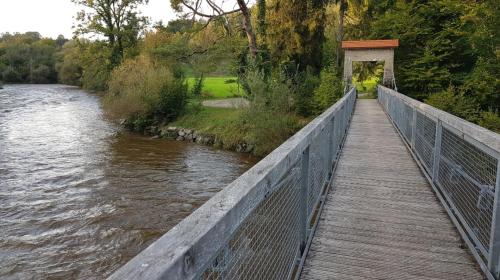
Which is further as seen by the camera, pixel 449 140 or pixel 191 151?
pixel 191 151

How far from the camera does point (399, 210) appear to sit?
5.00m

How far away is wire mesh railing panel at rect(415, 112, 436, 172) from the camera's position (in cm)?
625

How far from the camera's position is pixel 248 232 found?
2.53 meters

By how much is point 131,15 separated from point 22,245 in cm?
3537

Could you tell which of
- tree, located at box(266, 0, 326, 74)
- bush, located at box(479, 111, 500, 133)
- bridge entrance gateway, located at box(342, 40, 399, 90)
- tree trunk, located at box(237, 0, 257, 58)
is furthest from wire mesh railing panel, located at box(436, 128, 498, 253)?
tree trunk, located at box(237, 0, 257, 58)

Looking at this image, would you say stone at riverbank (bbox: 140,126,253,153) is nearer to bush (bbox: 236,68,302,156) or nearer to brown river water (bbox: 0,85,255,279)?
bush (bbox: 236,68,302,156)

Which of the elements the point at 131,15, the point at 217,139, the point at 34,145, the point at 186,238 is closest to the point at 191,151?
the point at 217,139

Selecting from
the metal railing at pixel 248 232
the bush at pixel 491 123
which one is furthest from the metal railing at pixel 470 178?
the bush at pixel 491 123

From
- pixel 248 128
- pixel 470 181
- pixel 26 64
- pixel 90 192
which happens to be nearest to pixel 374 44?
pixel 248 128

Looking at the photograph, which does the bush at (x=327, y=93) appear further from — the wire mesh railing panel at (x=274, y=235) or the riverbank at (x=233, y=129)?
the wire mesh railing panel at (x=274, y=235)

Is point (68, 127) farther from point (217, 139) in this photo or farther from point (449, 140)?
point (449, 140)

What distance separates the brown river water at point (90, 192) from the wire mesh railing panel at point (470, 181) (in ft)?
21.8

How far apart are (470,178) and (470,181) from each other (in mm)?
95

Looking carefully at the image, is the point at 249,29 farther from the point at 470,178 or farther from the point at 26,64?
the point at 26,64
